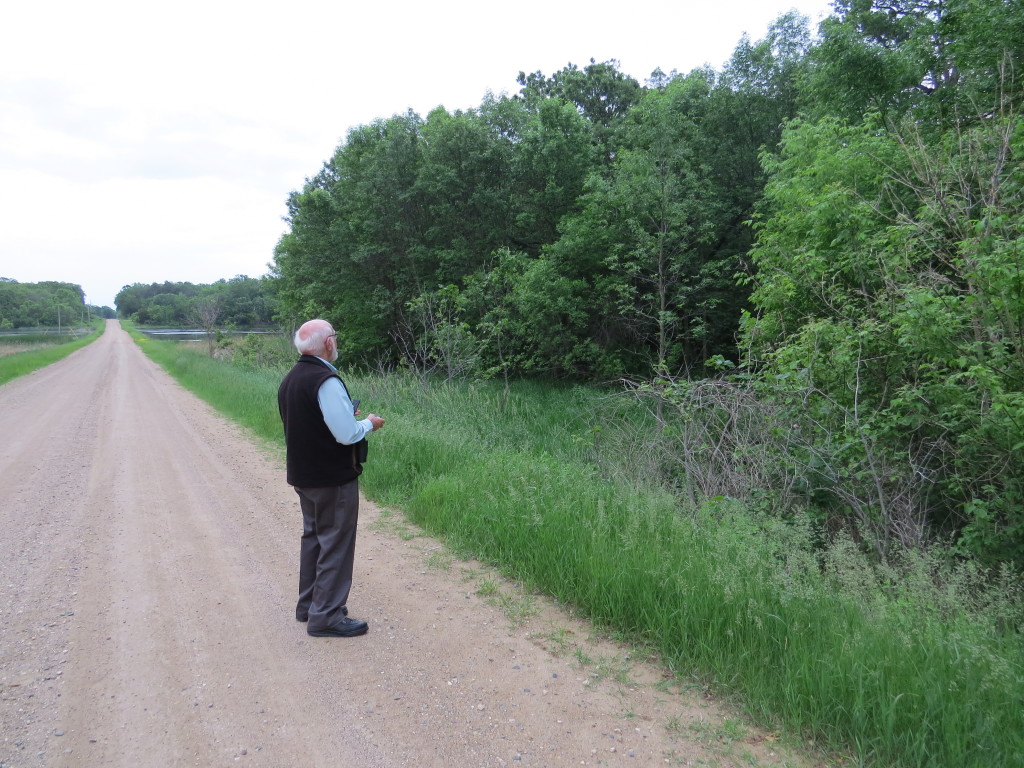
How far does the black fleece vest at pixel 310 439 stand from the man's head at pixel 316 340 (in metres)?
0.08

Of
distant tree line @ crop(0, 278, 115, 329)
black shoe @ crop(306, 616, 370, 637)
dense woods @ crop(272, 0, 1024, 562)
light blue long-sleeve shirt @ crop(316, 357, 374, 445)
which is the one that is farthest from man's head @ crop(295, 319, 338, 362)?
distant tree line @ crop(0, 278, 115, 329)

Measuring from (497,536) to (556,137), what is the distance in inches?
582

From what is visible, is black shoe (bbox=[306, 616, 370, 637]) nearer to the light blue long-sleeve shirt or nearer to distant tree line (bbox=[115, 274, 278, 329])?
the light blue long-sleeve shirt

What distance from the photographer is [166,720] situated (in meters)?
2.96

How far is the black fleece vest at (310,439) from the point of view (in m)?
3.75

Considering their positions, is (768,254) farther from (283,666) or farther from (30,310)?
(30,310)

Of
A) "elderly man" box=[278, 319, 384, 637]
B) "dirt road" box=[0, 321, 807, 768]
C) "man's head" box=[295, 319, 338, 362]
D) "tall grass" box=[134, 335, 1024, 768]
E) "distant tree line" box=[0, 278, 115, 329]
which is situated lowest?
"dirt road" box=[0, 321, 807, 768]

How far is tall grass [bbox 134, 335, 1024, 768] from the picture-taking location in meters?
2.72

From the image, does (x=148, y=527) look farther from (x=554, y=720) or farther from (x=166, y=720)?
(x=554, y=720)

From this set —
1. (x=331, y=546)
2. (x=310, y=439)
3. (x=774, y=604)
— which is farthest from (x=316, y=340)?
(x=774, y=604)

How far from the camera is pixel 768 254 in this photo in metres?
10.1

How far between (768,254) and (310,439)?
870 cm

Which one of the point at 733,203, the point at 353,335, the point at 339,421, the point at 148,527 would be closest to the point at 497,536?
the point at 339,421

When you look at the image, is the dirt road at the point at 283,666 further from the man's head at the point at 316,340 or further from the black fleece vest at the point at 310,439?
the man's head at the point at 316,340
